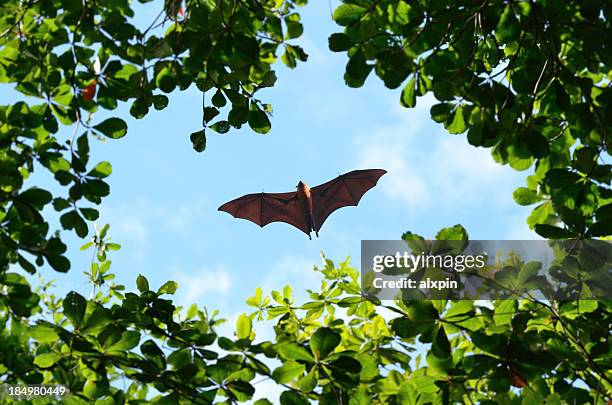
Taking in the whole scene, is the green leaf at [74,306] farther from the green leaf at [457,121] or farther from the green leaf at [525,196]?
the green leaf at [525,196]

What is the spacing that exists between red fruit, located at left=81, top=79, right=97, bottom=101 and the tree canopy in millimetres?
13

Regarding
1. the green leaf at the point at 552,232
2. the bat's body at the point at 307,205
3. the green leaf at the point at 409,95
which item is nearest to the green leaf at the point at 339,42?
the green leaf at the point at 409,95

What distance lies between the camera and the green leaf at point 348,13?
12.7 ft

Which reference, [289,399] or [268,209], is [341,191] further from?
[289,399]

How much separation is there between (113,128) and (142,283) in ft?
4.56

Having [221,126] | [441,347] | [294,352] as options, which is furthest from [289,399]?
[221,126]

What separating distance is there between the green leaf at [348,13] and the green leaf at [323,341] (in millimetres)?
1897

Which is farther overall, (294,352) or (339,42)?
(294,352)

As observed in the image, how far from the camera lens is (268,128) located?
447 cm

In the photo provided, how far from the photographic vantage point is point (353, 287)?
5.00 m

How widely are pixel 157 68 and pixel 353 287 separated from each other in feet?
7.36

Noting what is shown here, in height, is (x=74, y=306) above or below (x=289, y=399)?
above

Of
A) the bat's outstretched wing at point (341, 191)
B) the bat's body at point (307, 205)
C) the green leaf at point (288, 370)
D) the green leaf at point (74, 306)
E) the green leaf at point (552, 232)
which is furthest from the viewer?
the bat's body at point (307, 205)

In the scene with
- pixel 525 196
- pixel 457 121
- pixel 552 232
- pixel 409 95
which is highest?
pixel 409 95
